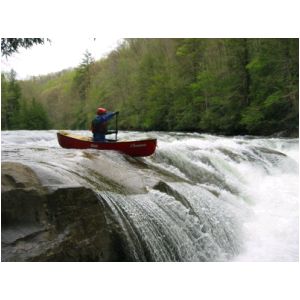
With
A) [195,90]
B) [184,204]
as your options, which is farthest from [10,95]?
[195,90]

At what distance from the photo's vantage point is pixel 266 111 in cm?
1411

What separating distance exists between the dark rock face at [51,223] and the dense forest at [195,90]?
857 centimetres

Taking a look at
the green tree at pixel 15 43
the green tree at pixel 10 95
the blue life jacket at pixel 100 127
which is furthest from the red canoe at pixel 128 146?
the green tree at pixel 15 43

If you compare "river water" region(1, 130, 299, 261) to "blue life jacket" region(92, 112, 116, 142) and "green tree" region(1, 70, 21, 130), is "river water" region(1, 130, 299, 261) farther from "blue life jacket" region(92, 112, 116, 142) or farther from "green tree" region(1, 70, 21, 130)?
"green tree" region(1, 70, 21, 130)

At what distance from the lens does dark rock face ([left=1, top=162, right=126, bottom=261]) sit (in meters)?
2.65

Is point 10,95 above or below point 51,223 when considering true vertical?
above

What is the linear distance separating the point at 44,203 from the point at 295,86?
12.3m

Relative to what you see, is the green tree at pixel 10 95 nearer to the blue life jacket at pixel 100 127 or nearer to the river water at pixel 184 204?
the river water at pixel 184 204

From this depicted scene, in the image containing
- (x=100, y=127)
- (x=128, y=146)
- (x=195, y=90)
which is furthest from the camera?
(x=195, y=90)

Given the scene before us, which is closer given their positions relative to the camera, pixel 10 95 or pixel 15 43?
pixel 15 43

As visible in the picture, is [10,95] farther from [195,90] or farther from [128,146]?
[195,90]

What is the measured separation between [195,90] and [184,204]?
38.0ft

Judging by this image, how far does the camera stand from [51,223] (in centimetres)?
282

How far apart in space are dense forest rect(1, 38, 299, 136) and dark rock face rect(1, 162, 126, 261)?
337 inches
